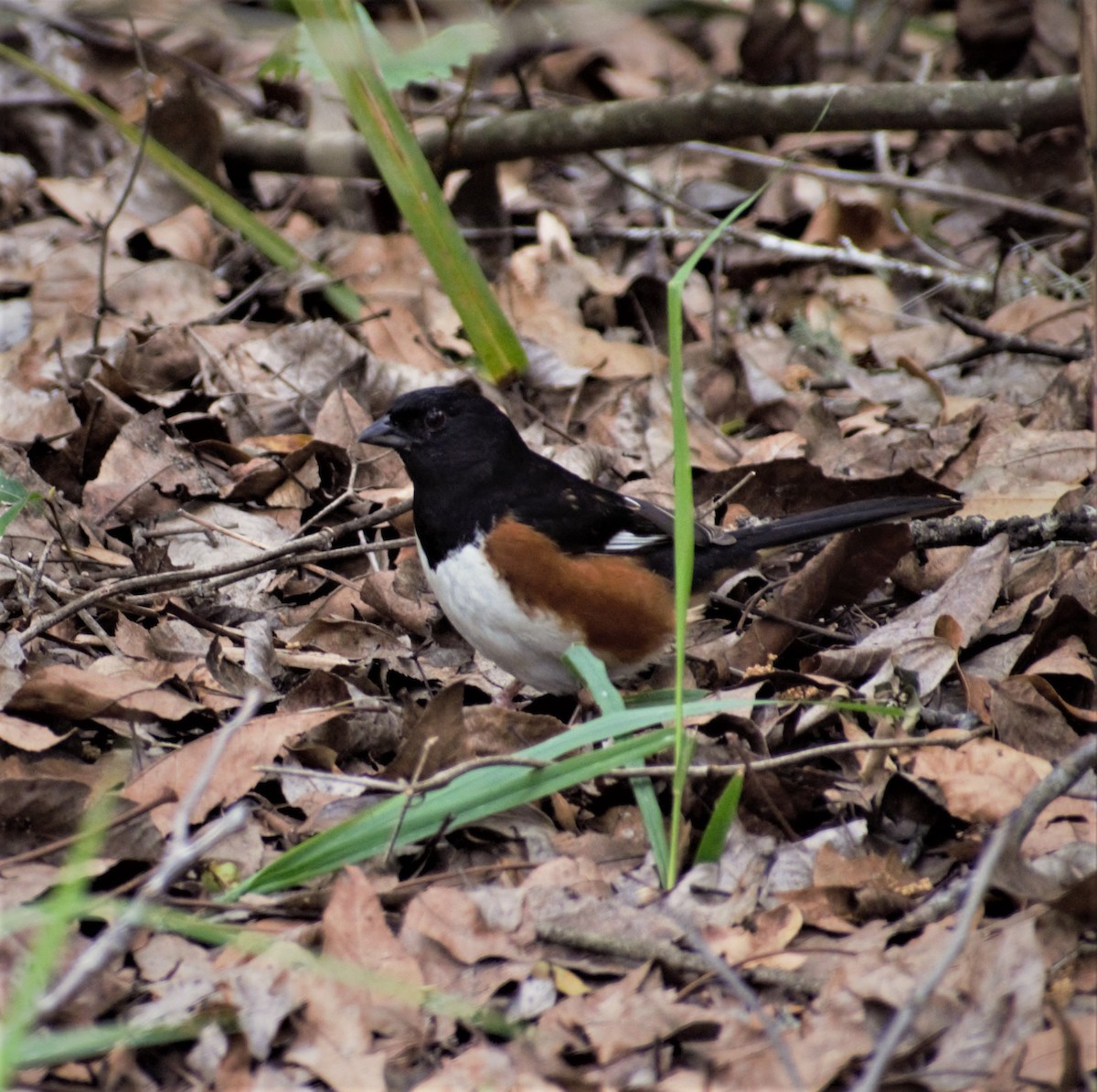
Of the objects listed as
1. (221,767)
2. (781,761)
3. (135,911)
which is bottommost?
(781,761)

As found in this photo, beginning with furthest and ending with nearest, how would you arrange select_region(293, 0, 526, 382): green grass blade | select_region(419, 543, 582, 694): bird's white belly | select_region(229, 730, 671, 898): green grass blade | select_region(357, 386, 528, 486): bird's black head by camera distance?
select_region(293, 0, 526, 382): green grass blade → select_region(357, 386, 528, 486): bird's black head → select_region(419, 543, 582, 694): bird's white belly → select_region(229, 730, 671, 898): green grass blade

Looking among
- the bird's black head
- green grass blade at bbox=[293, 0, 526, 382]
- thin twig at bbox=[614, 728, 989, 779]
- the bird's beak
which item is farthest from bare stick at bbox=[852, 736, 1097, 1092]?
green grass blade at bbox=[293, 0, 526, 382]

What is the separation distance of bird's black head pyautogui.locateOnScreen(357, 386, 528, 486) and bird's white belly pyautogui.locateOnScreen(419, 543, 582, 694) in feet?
0.81

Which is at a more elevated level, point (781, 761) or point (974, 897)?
point (974, 897)

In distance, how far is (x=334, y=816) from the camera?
7.84 ft

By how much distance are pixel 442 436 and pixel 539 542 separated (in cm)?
39

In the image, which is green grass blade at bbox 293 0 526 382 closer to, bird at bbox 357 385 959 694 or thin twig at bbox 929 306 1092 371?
bird at bbox 357 385 959 694

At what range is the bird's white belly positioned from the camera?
296cm

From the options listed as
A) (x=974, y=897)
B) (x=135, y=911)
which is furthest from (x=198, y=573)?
(x=974, y=897)

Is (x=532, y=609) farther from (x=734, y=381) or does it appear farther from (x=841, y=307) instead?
(x=841, y=307)

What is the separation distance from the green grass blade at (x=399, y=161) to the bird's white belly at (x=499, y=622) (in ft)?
3.71

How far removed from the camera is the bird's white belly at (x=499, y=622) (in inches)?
117

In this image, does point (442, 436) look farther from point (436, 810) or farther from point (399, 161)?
point (436, 810)

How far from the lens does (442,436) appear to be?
3.23 metres
